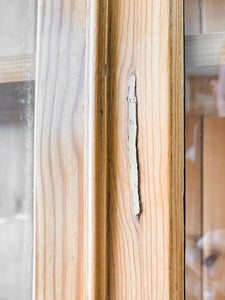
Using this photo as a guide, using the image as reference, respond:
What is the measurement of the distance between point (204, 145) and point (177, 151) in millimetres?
44

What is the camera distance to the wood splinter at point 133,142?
0.88ft

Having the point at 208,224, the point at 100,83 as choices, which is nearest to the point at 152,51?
the point at 100,83

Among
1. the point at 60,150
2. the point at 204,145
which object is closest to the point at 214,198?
the point at 204,145

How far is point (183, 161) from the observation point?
0.93ft

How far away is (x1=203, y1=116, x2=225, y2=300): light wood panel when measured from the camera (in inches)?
11.9

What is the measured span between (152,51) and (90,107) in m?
0.07

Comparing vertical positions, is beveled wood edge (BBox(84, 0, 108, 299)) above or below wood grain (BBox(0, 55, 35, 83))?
below

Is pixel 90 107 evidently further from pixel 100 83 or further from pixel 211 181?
pixel 211 181

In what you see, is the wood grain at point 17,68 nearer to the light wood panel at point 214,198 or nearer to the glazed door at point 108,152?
the glazed door at point 108,152

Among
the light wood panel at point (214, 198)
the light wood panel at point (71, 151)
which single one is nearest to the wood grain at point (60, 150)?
the light wood panel at point (71, 151)

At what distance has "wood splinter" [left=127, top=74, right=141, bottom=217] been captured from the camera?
27cm

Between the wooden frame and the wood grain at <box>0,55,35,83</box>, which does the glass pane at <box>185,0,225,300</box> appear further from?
the wood grain at <box>0,55,35,83</box>

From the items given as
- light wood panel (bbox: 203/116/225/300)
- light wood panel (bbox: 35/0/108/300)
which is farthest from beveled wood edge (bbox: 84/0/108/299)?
light wood panel (bbox: 203/116/225/300)

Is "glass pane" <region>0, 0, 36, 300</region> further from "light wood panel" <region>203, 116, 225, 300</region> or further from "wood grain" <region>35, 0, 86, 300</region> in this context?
"light wood panel" <region>203, 116, 225, 300</region>
